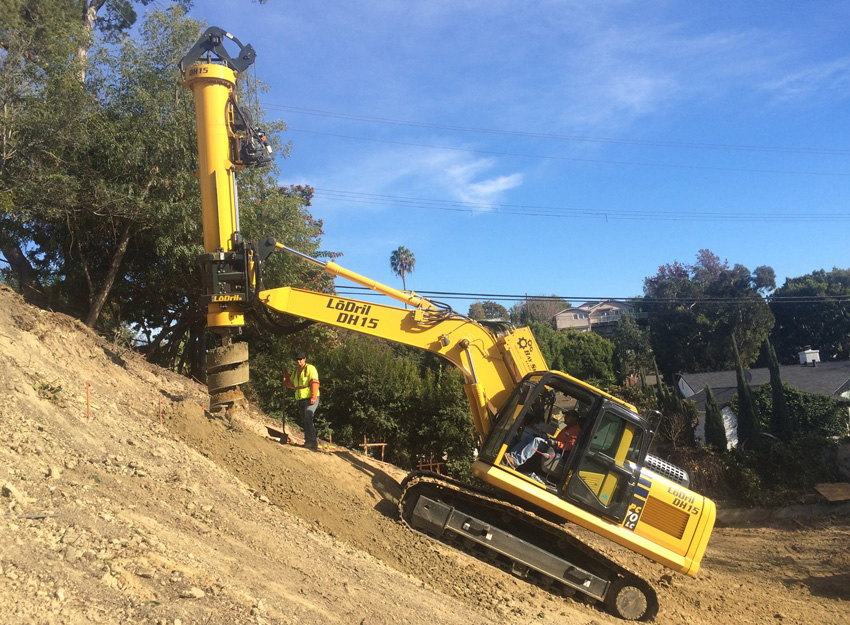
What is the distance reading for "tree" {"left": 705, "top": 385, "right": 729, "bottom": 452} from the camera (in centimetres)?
2422

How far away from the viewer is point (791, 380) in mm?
31688

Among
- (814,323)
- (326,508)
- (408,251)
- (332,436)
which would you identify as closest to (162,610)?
(326,508)

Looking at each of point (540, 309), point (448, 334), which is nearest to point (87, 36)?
point (448, 334)

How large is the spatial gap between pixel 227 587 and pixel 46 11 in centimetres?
1718

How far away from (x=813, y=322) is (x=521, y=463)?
46139mm

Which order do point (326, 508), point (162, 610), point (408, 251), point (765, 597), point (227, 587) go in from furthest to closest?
point (408, 251) < point (765, 597) < point (326, 508) < point (227, 587) < point (162, 610)

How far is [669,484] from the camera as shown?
30.5ft

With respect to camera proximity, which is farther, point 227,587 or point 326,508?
point 326,508

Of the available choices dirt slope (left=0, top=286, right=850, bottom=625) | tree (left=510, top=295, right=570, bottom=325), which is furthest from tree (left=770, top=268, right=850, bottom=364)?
dirt slope (left=0, top=286, right=850, bottom=625)

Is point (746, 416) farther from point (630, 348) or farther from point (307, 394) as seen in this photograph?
point (307, 394)

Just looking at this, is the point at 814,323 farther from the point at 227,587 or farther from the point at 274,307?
the point at 227,587

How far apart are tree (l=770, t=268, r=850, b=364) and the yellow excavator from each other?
41748 millimetres

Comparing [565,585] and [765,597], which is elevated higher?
[765,597]

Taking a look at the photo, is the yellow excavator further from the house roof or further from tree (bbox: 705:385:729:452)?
the house roof
